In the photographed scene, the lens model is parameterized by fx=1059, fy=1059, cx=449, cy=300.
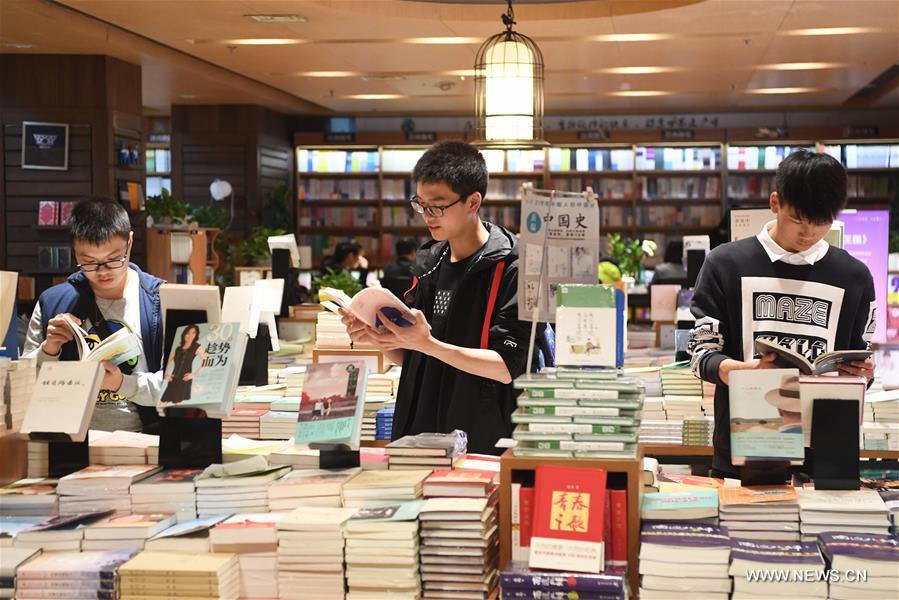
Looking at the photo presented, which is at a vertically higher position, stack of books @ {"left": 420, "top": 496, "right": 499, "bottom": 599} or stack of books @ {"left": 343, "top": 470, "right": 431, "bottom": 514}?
stack of books @ {"left": 343, "top": 470, "right": 431, "bottom": 514}

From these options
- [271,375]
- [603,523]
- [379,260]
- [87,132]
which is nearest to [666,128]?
[379,260]

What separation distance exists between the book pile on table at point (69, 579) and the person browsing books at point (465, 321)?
90 cm

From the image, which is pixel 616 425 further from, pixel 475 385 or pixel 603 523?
pixel 475 385

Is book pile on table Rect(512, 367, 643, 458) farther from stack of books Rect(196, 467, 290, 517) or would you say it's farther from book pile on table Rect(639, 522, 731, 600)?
stack of books Rect(196, 467, 290, 517)

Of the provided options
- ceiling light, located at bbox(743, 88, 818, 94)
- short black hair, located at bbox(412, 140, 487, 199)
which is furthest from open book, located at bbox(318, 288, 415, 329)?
ceiling light, located at bbox(743, 88, 818, 94)

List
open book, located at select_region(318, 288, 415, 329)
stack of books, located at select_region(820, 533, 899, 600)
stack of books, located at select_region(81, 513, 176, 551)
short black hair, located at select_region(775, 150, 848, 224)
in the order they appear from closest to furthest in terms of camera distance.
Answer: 1. stack of books, located at select_region(820, 533, 899, 600)
2. stack of books, located at select_region(81, 513, 176, 551)
3. open book, located at select_region(318, 288, 415, 329)
4. short black hair, located at select_region(775, 150, 848, 224)

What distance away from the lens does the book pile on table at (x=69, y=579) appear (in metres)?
2.09

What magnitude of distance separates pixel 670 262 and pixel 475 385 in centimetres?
639

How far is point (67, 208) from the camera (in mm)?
9422

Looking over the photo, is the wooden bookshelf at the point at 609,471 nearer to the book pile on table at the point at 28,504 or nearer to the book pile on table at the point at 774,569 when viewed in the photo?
the book pile on table at the point at 774,569

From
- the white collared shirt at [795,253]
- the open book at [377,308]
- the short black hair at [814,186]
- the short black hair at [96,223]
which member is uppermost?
the short black hair at [814,186]

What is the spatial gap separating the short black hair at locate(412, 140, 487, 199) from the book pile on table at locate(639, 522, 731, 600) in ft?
3.73

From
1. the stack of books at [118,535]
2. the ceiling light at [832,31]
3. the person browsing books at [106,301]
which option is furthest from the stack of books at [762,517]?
the ceiling light at [832,31]

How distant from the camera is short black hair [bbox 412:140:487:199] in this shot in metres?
2.79
